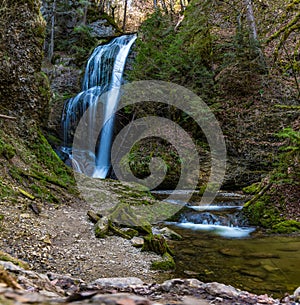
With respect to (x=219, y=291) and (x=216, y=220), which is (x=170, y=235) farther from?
(x=219, y=291)

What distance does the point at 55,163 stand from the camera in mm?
8359

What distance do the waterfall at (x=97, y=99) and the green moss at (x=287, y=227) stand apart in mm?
8680

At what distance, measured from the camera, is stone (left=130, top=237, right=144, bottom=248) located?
17.6 feet

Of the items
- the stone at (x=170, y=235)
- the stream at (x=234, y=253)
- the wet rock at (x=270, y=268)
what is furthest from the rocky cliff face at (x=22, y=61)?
the wet rock at (x=270, y=268)

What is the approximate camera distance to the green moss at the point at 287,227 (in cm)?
725

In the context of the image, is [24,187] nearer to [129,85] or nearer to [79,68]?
[129,85]

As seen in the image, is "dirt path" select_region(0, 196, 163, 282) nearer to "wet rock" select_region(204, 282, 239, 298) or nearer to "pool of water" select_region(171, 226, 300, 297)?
"pool of water" select_region(171, 226, 300, 297)

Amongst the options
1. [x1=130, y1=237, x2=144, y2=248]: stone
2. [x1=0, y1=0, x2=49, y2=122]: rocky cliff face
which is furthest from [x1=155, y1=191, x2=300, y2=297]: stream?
[x1=0, y1=0, x2=49, y2=122]: rocky cliff face

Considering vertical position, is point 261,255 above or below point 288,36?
below

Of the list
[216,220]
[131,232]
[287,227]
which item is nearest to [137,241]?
[131,232]

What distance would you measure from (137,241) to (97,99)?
11.9m

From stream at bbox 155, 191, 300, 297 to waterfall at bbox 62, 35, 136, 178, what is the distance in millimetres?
7209

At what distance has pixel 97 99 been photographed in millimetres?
16078

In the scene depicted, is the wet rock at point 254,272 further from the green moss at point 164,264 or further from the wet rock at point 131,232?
the wet rock at point 131,232
